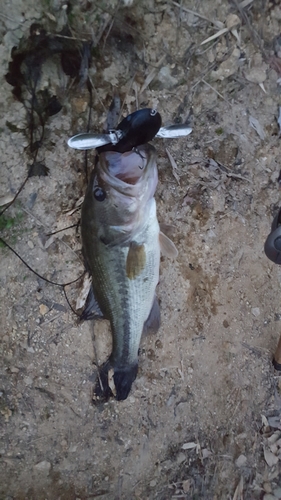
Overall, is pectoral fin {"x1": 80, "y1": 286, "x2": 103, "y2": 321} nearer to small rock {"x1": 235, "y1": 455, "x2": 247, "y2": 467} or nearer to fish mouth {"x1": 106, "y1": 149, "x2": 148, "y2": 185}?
fish mouth {"x1": 106, "y1": 149, "x2": 148, "y2": 185}

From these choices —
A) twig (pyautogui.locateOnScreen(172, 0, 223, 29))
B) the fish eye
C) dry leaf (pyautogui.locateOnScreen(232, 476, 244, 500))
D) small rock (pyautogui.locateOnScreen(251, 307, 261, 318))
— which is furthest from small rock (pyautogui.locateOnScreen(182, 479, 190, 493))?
twig (pyautogui.locateOnScreen(172, 0, 223, 29))

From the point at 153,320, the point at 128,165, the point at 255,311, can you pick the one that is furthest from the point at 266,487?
the point at 128,165

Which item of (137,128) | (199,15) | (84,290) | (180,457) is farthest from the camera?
(180,457)

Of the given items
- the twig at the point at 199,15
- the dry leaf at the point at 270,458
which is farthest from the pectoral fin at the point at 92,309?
the twig at the point at 199,15

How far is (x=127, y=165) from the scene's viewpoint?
8.44 ft

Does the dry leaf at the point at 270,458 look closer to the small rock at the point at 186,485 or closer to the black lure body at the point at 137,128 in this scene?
the small rock at the point at 186,485

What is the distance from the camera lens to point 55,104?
9.60 ft

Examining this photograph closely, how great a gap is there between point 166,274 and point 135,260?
0.50m

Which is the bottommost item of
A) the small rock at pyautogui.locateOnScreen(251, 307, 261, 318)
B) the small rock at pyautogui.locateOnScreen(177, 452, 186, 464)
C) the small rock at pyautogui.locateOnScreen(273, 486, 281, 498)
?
the small rock at pyautogui.locateOnScreen(273, 486, 281, 498)

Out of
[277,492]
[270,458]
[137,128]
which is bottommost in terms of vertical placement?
[277,492]

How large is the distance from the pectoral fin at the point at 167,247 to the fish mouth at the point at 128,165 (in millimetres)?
526

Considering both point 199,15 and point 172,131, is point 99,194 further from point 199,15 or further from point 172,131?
point 199,15

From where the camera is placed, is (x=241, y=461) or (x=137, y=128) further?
(x=241, y=461)

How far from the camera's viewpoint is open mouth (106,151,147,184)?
2.56 meters
